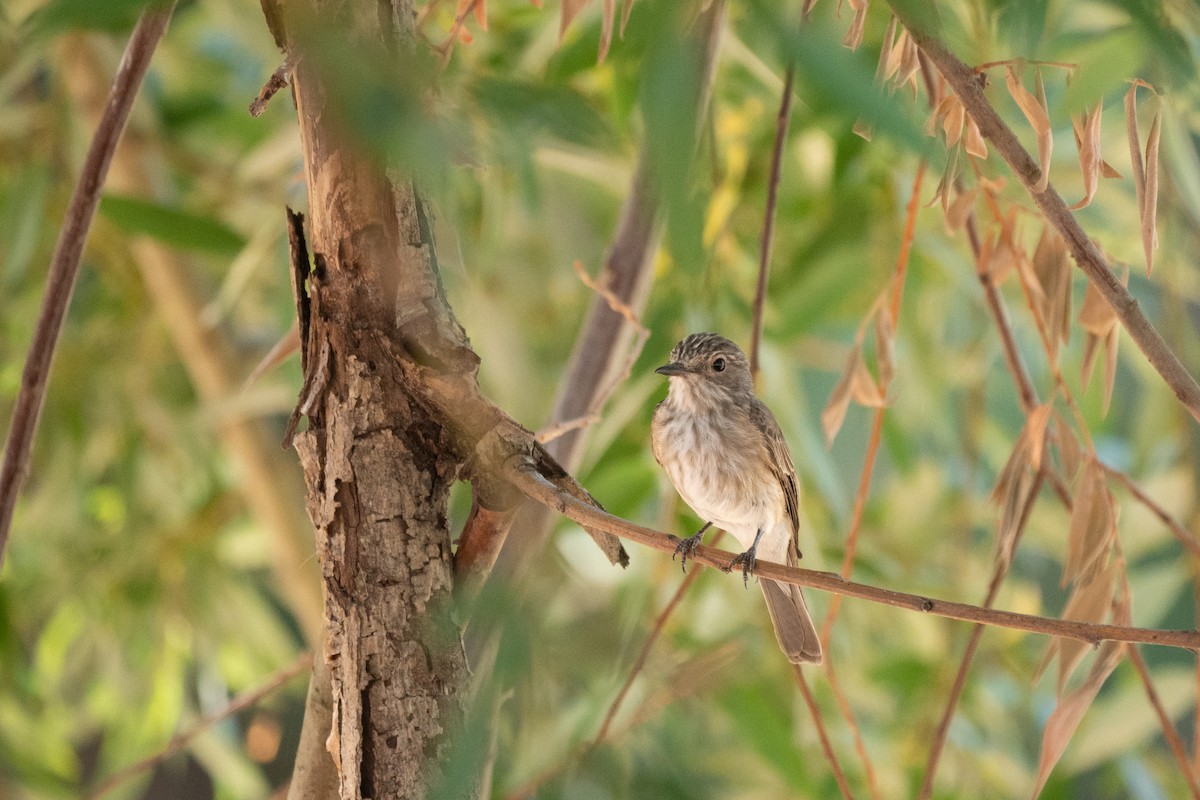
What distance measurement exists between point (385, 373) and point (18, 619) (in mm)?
2449

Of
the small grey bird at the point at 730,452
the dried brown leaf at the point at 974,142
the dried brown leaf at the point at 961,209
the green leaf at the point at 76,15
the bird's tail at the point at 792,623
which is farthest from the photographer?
the small grey bird at the point at 730,452

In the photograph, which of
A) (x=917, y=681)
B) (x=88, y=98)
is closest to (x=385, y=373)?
(x=917, y=681)

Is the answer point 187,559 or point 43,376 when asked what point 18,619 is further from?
point 43,376

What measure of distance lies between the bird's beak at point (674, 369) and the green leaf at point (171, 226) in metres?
0.88

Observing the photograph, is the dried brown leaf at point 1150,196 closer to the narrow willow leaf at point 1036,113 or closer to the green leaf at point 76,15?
the narrow willow leaf at point 1036,113

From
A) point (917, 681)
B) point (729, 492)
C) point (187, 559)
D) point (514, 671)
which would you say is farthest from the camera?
point (187, 559)

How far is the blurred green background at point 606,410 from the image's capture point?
7.29 feet

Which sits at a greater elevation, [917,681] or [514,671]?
[917,681]

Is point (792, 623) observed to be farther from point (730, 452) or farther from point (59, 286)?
point (59, 286)

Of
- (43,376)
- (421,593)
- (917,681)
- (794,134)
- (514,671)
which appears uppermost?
(794,134)

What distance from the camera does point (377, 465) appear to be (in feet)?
3.44

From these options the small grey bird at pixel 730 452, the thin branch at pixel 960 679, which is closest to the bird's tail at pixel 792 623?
the small grey bird at pixel 730 452

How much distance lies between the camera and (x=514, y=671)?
72cm

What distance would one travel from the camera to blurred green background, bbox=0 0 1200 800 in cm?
222
